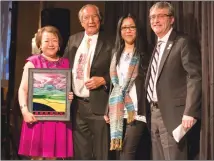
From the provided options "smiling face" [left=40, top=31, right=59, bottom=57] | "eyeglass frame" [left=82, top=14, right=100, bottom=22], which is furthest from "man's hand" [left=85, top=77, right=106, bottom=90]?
"eyeglass frame" [left=82, top=14, right=100, bottom=22]

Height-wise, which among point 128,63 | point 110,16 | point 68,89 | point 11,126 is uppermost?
point 110,16

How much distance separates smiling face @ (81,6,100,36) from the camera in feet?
12.1

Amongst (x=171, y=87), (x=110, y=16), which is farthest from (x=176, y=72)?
(x=110, y=16)

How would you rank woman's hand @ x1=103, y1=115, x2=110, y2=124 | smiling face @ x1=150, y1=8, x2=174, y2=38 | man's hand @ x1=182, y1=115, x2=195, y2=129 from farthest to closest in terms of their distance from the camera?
woman's hand @ x1=103, y1=115, x2=110, y2=124 < smiling face @ x1=150, y1=8, x2=174, y2=38 < man's hand @ x1=182, y1=115, x2=195, y2=129

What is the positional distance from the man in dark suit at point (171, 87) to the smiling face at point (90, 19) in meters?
0.52

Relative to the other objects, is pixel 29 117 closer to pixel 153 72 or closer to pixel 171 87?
pixel 153 72

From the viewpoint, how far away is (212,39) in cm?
346

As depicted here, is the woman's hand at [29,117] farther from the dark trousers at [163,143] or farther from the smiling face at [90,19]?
the dark trousers at [163,143]

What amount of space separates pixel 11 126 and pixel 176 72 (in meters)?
1.66

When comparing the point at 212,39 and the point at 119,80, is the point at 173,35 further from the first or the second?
the point at 119,80

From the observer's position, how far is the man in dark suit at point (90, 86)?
3686 millimetres

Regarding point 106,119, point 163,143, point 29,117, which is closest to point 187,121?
point 163,143

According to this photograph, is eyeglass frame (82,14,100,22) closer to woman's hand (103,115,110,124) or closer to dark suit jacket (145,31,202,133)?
dark suit jacket (145,31,202,133)

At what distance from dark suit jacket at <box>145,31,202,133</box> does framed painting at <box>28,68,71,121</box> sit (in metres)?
0.79
